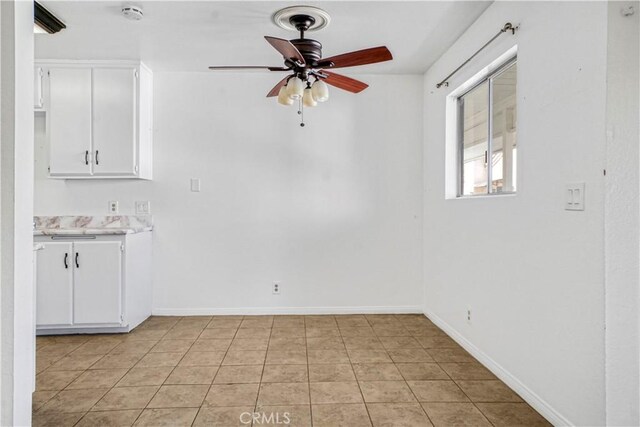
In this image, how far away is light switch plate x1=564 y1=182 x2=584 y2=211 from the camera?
1.61 m

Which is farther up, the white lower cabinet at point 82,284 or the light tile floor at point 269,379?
the white lower cabinet at point 82,284

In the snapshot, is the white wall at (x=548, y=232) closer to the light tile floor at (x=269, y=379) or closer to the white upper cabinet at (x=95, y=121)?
the light tile floor at (x=269, y=379)

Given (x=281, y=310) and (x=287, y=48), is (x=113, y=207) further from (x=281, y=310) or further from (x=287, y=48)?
(x=287, y=48)

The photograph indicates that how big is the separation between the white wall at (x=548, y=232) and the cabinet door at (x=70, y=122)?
3256 mm

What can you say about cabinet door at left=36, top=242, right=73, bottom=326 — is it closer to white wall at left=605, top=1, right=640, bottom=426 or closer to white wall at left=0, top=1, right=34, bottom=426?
white wall at left=0, top=1, right=34, bottom=426

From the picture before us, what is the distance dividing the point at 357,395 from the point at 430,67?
2916 mm

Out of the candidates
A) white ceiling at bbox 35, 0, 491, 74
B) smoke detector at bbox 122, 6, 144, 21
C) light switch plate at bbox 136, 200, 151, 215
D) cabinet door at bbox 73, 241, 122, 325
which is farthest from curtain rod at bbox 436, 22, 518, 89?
cabinet door at bbox 73, 241, 122, 325

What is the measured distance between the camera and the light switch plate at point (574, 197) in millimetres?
1610

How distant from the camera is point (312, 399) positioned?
6.77ft

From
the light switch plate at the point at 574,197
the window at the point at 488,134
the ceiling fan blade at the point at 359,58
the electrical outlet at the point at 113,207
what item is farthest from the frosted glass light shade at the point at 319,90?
the electrical outlet at the point at 113,207

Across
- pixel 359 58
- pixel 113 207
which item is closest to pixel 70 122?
pixel 113 207

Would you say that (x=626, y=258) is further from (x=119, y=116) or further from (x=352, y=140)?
(x=119, y=116)

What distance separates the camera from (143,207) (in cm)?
364

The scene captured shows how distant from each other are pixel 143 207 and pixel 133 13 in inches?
69.8
